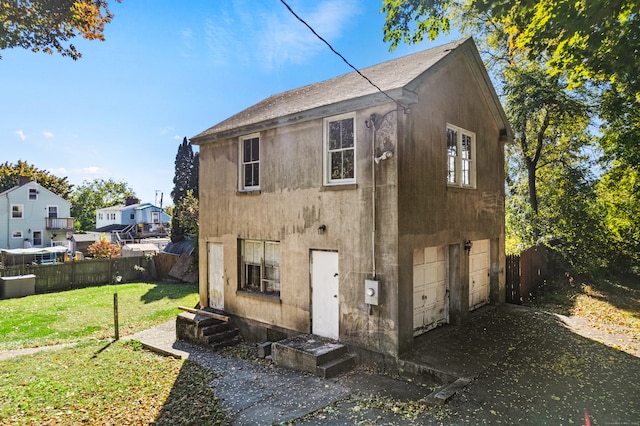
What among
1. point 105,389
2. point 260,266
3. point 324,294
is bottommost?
point 105,389

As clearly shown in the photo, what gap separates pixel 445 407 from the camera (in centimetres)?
562

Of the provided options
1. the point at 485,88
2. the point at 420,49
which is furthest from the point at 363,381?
the point at 420,49

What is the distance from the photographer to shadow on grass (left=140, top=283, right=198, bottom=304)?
17984 mm

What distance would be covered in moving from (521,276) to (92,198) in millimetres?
74409

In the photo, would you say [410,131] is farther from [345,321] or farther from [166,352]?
[166,352]

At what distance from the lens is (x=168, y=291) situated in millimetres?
19734

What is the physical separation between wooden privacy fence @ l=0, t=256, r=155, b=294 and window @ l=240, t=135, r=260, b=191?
1674 centimetres

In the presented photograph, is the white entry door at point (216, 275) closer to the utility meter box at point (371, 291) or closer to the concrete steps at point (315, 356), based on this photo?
the concrete steps at point (315, 356)

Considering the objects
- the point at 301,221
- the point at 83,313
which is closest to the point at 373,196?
the point at 301,221

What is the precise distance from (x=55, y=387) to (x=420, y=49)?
521 inches

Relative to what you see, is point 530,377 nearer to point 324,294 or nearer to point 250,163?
point 324,294

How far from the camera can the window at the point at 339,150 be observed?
28.2ft

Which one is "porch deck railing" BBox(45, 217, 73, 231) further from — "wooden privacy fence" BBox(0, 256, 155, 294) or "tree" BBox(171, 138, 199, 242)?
"wooden privacy fence" BBox(0, 256, 155, 294)

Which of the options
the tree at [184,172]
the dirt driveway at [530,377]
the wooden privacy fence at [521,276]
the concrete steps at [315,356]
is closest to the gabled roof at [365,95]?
the wooden privacy fence at [521,276]
